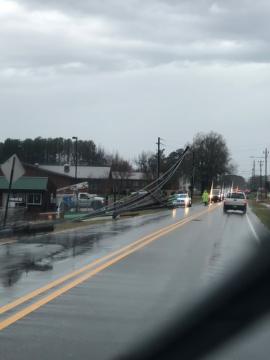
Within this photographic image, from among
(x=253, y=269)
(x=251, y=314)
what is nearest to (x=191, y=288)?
(x=251, y=314)

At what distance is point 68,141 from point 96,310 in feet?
553

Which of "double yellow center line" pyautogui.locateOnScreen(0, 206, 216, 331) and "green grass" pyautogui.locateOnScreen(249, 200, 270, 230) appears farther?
"green grass" pyautogui.locateOnScreen(249, 200, 270, 230)

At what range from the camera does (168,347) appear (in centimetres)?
628

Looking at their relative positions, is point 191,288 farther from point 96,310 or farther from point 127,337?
point 127,337

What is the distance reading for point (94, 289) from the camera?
9.60m

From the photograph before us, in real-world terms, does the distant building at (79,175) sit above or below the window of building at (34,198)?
above

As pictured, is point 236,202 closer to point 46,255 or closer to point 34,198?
point 34,198

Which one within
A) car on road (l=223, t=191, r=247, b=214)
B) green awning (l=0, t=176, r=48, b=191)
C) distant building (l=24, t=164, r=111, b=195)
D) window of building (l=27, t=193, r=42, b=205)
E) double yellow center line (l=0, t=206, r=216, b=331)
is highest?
distant building (l=24, t=164, r=111, b=195)

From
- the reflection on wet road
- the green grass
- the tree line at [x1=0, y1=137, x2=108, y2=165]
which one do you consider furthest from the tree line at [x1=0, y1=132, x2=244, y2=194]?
the reflection on wet road

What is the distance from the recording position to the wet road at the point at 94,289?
644cm

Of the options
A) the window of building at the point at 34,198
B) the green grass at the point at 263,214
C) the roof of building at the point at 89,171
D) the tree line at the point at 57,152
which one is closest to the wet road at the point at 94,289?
the green grass at the point at 263,214

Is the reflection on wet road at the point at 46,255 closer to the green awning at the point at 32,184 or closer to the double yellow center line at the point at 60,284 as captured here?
the double yellow center line at the point at 60,284

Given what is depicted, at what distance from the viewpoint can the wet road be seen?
6.44 m

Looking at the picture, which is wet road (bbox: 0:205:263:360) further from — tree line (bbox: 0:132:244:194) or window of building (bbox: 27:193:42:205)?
tree line (bbox: 0:132:244:194)
